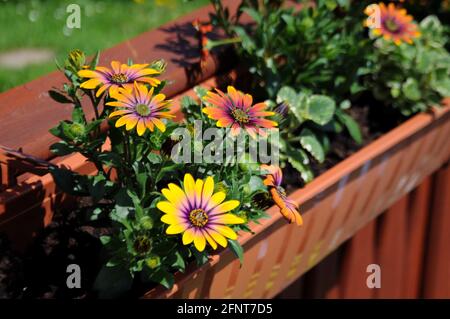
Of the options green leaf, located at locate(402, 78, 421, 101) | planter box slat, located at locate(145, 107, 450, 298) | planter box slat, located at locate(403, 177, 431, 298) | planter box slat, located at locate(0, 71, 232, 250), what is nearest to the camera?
planter box slat, located at locate(0, 71, 232, 250)

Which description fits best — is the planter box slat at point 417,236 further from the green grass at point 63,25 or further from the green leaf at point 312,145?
the green grass at point 63,25

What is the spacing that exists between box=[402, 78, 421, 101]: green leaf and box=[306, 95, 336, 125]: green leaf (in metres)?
0.29

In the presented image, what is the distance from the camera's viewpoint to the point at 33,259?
1.32m

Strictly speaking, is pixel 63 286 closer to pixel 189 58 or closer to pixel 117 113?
pixel 117 113

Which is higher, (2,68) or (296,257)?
(2,68)

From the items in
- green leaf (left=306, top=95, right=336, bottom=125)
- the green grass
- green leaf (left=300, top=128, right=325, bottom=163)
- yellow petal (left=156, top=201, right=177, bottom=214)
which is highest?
the green grass

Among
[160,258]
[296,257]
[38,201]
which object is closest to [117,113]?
[160,258]

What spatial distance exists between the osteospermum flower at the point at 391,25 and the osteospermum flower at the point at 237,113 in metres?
0.60

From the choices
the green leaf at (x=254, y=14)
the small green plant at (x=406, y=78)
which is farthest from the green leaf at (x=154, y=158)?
the small green plant at (x=406, y=78)

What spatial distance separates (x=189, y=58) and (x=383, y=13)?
0.45 metres

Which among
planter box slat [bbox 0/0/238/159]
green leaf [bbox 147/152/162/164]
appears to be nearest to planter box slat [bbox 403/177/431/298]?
planter box slat [bbox 0/0/238/159]

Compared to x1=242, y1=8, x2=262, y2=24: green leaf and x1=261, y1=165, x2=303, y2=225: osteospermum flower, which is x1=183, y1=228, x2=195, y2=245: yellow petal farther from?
x1=242, y1=8, x2=262, y2=24: green leaf

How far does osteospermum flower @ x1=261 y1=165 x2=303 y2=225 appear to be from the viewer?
1143 millimetres

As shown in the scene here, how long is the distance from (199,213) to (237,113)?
161 mm
